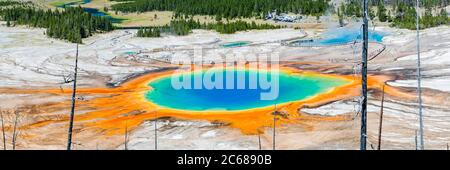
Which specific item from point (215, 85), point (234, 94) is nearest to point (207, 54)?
point (215, 85)

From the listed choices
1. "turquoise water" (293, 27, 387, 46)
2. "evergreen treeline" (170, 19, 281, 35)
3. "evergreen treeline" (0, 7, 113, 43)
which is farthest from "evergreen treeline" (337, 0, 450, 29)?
"evergreen treeline" (0, 7, 113, 43)

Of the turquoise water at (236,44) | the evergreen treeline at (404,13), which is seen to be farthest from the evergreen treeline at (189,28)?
the evergreen treeline at (404,13)

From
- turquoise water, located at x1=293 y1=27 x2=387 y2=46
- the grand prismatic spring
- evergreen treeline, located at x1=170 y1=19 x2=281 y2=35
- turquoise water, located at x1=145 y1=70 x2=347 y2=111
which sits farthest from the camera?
evergreen treeline, located at x1=170 y1=19 x2=281 y2=35

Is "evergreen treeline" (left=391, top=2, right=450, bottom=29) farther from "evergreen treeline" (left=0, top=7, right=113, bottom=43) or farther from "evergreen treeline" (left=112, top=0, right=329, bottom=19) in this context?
"evergreen treeline" (left=0, top=7, right=113, bottom=43)

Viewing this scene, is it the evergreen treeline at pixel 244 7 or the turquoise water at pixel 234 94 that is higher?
the evergreen treeline at pixel 244 7

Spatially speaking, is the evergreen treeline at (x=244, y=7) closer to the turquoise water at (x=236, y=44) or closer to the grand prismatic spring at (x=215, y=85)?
the grand prismatic spring at (x=215, y=85)
